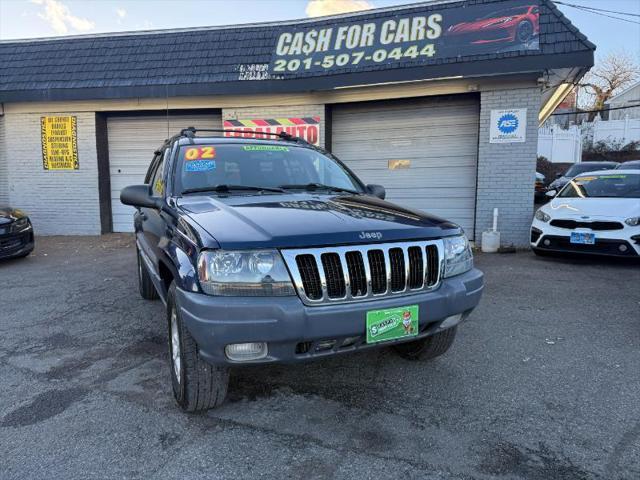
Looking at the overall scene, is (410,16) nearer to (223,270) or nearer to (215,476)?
(223,270)

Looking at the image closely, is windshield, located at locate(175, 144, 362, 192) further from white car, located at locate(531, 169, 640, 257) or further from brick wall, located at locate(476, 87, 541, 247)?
brick wall, located at locate(476, 87, 541, 247)

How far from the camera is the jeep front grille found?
246 centimetres

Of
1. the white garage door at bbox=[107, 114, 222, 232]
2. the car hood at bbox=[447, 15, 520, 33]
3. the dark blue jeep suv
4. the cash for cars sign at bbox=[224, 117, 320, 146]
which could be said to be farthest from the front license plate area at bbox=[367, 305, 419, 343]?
the white garage door at bbox=[107, 114, 222, 232]

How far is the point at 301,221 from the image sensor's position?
2662mm

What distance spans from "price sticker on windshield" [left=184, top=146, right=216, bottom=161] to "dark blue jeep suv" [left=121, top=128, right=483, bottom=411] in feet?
1.56

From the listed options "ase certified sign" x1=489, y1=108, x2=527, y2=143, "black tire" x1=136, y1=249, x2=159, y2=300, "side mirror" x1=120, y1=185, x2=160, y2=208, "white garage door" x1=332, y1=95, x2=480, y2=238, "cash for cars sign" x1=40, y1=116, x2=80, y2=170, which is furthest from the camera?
"cash for cars sign" x1=40, y1=116, x2=80, y2=170

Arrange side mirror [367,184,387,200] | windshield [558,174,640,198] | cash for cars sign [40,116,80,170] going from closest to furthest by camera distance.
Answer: side mirror [367,184,387,200], windshield [558,174,640,198], cash for cars sign [40,116,80,170]

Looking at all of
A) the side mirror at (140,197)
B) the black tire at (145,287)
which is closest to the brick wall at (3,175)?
the black tire at (145,287)

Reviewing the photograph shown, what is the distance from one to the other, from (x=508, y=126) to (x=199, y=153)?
639cm

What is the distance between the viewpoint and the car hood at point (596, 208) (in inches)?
269

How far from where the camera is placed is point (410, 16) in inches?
344

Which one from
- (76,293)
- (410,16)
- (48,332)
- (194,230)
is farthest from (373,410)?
(410,16)

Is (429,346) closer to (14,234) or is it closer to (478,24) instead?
(478,24)

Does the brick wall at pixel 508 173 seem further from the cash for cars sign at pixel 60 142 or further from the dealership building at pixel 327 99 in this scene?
the cash for cars sign at pixel 60 142
